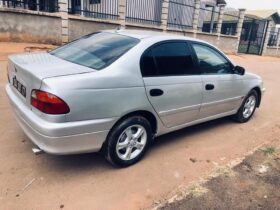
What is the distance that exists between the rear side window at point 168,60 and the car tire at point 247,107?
71.0 inches

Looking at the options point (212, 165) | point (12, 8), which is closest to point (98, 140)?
point (212, 165)

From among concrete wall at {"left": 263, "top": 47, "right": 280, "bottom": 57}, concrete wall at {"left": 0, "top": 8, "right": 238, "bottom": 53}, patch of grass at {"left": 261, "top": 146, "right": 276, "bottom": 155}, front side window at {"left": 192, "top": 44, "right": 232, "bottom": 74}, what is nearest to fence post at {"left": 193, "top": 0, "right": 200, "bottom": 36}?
concrete wall at {"left": 0, "top": 8, "right": 238, "bottom": 53}

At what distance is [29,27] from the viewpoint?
1120 cm

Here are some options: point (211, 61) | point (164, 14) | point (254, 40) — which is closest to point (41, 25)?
point (164, 14)

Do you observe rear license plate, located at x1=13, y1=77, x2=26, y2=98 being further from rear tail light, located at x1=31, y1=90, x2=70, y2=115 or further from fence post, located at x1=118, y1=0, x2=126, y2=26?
fence post, located at x1=118, y1=0, x2=126, y2=26

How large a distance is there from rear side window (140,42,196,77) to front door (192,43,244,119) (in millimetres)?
251

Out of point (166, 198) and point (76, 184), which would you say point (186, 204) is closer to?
point (166, 198)

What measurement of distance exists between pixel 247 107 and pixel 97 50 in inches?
131

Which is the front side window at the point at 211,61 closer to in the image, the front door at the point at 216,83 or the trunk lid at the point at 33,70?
the front door at the point at 216,83

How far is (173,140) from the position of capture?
4270 mm

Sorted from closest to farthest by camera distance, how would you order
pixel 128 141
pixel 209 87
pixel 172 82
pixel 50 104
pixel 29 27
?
pixel 50 104, pixel 128 141, pixel 172 82, pixel 209 87, pixel 29 27

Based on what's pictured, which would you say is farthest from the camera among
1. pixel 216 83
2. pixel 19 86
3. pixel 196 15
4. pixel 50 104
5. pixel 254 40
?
pixel 254 40

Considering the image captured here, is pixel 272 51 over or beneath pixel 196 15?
beneath

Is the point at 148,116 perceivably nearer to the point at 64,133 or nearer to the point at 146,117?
the point at 146,117
